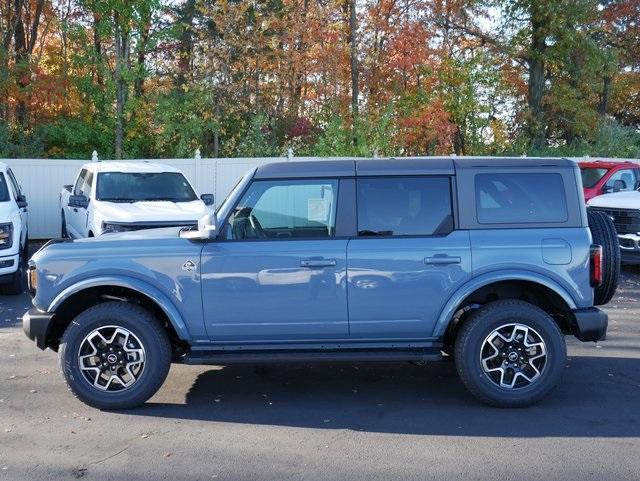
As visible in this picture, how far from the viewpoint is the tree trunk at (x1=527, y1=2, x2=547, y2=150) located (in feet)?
98.3

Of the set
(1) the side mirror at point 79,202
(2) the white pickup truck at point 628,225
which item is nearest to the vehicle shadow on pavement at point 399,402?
(1) the side mirror at point 79,202

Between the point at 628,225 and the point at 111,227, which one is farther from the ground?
the point at 111,227

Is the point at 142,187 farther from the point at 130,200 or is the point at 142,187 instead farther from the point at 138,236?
the point at 138,236

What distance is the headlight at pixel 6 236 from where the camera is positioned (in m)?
10.9

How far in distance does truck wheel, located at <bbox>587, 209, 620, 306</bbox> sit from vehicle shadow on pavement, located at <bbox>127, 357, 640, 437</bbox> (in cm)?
86

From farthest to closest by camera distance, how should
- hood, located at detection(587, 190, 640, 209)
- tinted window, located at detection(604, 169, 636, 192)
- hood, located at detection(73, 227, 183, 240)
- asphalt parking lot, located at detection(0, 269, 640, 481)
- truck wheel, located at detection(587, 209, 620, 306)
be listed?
tinted window, located at detection(604, 169, 636, 192) → hood, located at detection(587, 190, 640, 209) → truck wheel, located at detection(587, 209, 620, 306) → hood, located at detection(73, 227, 183, 240) → asphalt parking lot, located at detection(0, 269, 640, 481)

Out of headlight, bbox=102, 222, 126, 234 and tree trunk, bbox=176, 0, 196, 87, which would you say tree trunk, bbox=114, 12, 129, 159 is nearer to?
tree trunk, bbox=176, 0, 196, 87

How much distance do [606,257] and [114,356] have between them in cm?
403

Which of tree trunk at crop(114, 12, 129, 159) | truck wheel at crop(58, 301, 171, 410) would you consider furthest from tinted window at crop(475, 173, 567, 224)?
tree trunk at crop(114, 12, 129, 159)

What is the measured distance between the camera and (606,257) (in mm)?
6406

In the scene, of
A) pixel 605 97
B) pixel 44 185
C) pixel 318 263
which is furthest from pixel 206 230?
pixel 605 97

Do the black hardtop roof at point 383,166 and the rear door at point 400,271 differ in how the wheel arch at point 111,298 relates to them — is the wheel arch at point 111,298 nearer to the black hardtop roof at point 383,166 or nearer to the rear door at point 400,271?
the black hardtop roof at point 383,166

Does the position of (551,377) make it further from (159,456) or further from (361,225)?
(159,456)

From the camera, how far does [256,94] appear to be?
2570cm
